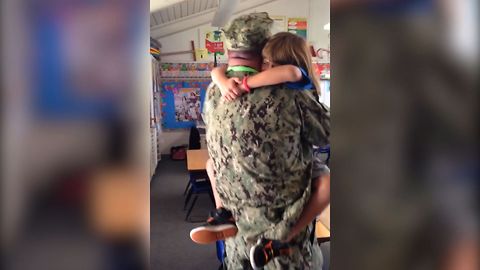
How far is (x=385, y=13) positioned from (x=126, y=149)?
0.25 metres

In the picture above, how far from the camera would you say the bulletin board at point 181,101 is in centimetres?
595

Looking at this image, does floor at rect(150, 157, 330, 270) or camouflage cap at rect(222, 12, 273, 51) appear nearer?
camouflage cap at rect(222, 12, 273, 51)

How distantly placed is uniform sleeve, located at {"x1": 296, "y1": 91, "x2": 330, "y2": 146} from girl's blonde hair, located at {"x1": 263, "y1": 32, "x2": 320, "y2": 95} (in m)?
0.08

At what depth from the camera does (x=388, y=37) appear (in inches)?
12.0

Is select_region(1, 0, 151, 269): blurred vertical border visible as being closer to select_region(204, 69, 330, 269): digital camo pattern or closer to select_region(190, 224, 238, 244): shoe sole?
select_region(204, 69, 330, 269): digital camo pattern

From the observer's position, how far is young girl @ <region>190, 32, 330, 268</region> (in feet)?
3.15

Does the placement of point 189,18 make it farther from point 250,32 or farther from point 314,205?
point 314,205

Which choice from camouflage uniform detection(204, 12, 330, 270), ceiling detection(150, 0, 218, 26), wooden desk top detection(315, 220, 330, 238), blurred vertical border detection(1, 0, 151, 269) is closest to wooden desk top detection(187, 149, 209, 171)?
wooden desk top detection(315, 220, 330, 238)

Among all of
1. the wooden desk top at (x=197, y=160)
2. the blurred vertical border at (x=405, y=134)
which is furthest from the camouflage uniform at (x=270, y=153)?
the wooden desk top at (x=197, y=160)

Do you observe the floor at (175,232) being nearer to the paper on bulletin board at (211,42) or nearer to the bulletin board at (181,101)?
the bulletin board at (181,101)

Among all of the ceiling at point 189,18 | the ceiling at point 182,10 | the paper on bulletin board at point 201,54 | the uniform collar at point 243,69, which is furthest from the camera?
the paper on bulletin board at point 201,54

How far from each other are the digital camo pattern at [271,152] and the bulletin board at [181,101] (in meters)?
5.02

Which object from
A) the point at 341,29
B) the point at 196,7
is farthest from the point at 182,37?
the point at 341,29

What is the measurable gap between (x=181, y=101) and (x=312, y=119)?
17.1 feet
